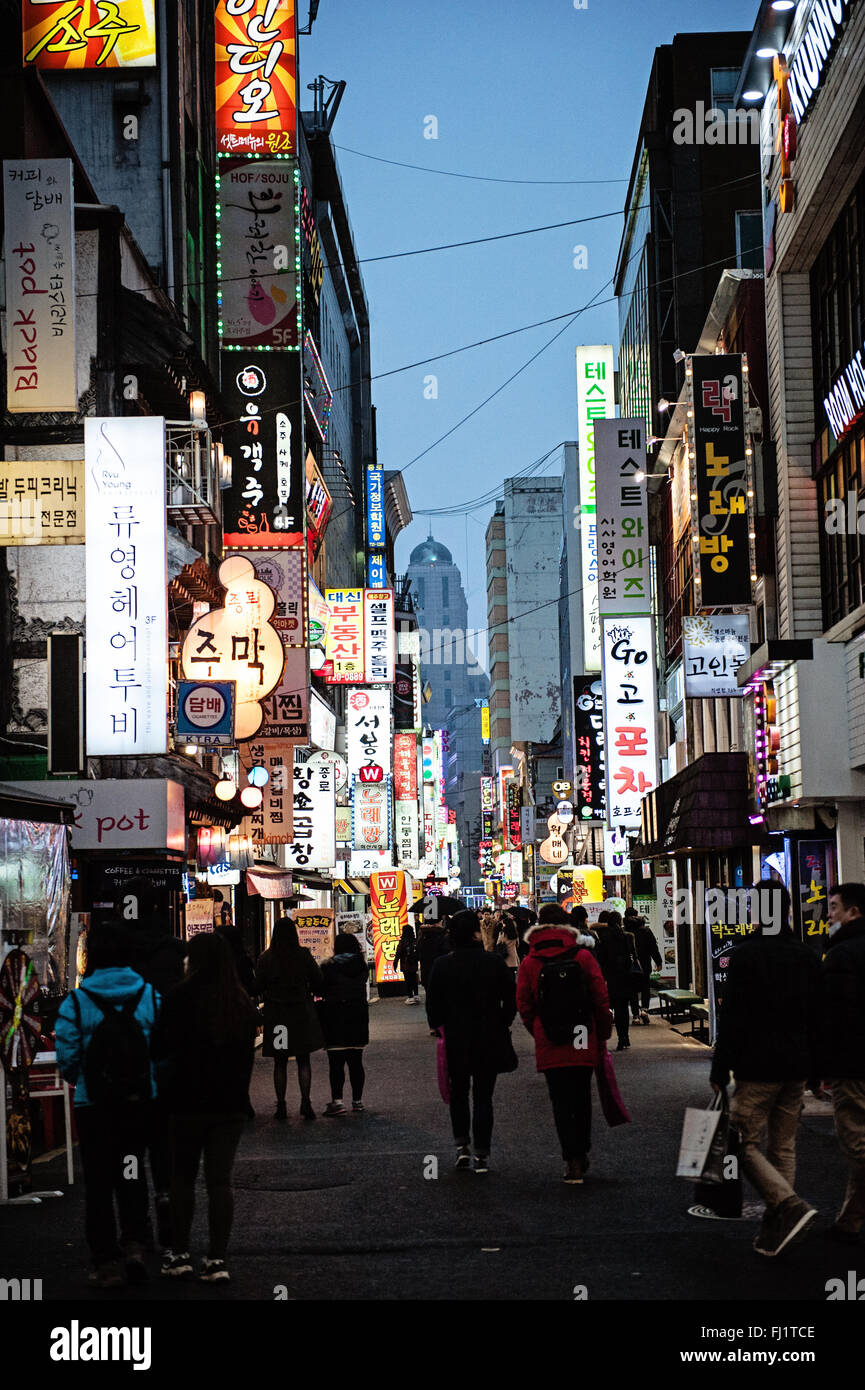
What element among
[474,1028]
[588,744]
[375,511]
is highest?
[375,511]

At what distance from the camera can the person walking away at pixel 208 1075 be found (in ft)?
28.8

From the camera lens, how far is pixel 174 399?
2817cm

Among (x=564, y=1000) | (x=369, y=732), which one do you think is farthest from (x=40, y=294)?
(x=369, y=732)

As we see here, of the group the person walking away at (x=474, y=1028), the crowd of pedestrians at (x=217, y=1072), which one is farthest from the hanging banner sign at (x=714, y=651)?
the crowd of pedestrians at (x=217, y=1072)

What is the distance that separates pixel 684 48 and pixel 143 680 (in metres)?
33.7

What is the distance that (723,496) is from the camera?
1005 inches

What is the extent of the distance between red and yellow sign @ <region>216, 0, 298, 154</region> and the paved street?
23382 mm

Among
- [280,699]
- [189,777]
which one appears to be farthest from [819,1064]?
[280,699]

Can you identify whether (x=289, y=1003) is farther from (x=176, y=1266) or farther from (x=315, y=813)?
(x=315, y=813)

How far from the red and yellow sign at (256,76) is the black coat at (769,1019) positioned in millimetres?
28478

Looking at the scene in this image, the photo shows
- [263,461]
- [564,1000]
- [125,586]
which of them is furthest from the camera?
[263,461]

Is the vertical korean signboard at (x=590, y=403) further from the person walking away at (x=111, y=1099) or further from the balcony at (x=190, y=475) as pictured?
the person walking away at (x=111, y=1099)

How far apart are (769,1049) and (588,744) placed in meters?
45.8

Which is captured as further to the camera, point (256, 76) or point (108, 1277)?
point (256, 76)
